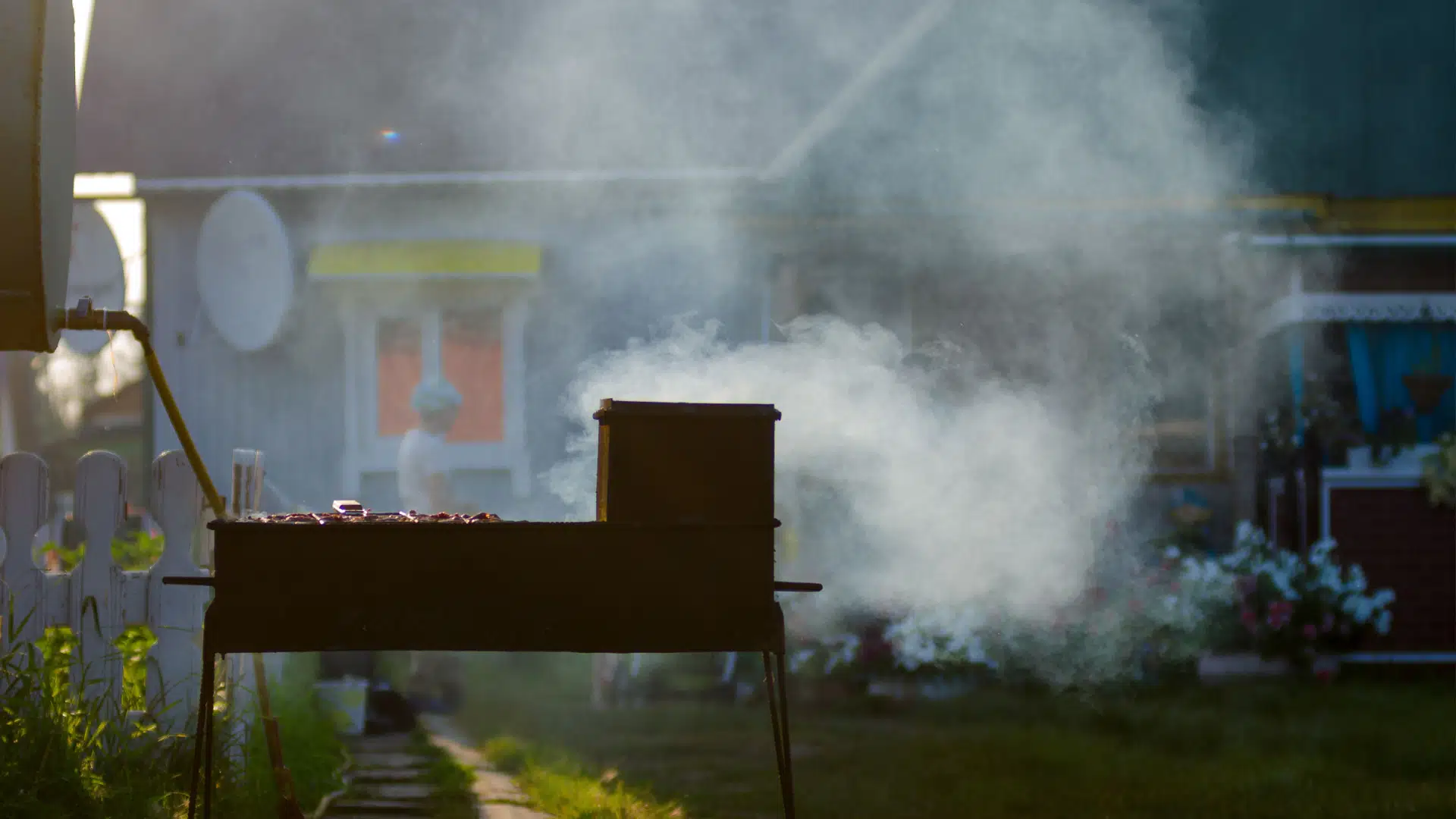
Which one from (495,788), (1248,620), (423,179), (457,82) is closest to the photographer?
(495,788)

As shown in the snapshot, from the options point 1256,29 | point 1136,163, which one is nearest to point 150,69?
point 1136,163

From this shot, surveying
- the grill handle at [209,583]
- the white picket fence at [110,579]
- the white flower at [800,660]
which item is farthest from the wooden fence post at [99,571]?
the white flower at [800,660]

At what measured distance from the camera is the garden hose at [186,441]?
5.21m

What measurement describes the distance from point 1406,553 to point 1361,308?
2.10 metres

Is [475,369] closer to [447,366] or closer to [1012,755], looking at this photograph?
[447,366]

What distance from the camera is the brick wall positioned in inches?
440

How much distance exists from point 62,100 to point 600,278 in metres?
6.26

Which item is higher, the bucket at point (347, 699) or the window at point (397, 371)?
the window at point (397, 371)

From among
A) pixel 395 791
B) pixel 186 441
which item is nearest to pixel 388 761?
pixel 395 791

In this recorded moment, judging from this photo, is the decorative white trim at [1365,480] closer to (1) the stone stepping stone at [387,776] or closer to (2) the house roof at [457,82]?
(2) the house roof at [457,82]

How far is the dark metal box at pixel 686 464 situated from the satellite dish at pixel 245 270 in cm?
766

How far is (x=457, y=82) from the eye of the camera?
42.6 feet

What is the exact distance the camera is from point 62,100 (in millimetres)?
5430

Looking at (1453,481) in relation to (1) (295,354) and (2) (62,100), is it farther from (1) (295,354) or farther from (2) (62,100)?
(2) (62,100)
